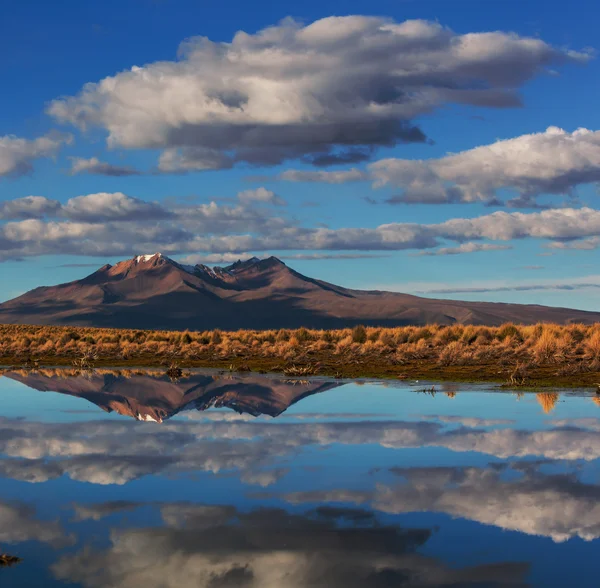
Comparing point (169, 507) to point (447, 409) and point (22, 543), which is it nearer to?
point (22, 543)

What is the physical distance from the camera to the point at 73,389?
→ 24.4 meters

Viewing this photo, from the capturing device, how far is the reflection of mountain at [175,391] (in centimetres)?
1891

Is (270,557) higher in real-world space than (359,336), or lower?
lower

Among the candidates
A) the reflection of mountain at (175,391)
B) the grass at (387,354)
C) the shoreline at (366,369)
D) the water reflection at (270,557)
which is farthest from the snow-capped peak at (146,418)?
the grass at (387,354)

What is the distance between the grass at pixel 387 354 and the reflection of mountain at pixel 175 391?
3.47 m

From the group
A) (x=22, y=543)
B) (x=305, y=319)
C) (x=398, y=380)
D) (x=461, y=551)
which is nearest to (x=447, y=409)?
(x=398, y=380)

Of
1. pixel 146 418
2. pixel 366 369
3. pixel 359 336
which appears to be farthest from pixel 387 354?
pixel 146 418

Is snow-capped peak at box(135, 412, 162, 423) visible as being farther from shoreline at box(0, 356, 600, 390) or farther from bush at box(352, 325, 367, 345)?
bush at box(352, 325, 367, 345)

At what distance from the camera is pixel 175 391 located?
23.2 m

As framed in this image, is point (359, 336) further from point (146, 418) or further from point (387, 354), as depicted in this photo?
point (146, 418)

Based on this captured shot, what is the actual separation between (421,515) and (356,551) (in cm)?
144

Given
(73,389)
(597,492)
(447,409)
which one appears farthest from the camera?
(73,389)

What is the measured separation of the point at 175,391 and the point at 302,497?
1399 centimetres

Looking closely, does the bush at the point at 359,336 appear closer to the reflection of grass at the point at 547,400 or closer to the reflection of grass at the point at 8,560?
the reflection of grass at the point at 547,400
